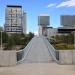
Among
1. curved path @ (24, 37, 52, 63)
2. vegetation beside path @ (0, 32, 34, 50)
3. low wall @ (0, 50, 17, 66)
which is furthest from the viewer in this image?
vegetation beside path @ (0, 32, 34, 50)

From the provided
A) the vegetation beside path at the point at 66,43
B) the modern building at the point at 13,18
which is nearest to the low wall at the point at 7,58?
the vegetation beside path at the point at 66,43

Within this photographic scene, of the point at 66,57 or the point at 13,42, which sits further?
the point at 13,42

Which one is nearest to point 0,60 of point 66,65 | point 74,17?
point 66,65

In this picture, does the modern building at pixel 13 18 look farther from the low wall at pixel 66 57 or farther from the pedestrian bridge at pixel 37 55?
the low wall at pixel 66 57

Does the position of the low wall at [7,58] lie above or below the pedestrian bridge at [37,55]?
above

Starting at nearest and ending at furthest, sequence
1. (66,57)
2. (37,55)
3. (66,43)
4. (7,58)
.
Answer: (7,58), (66,57), (37,55), (66,43)

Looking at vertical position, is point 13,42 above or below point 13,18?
below

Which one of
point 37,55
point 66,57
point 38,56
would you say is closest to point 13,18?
point 37,55

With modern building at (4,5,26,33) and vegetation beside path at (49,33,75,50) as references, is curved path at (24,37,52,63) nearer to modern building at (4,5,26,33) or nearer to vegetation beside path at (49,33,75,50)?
vegetation beside path at (49,33,75,50)

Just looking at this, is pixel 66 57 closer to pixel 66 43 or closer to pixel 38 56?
pixel 38 56

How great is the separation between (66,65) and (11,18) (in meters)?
122

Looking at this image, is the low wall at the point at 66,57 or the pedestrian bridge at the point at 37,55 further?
the pedestrian bridge at the point at 37,55

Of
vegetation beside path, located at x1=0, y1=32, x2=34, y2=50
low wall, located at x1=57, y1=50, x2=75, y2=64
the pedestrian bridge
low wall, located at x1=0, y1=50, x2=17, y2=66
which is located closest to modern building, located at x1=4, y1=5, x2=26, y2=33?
vegetation beside path, located at x1=0, y1=32, x2=34, y2=50

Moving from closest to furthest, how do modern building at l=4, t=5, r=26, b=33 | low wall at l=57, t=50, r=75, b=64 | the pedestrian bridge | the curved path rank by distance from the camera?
low wall at l=57, t=50, r=75, b=64, the pedestrian bridge, the curved path, modern building at l=4, t=5, r=26, b=33
